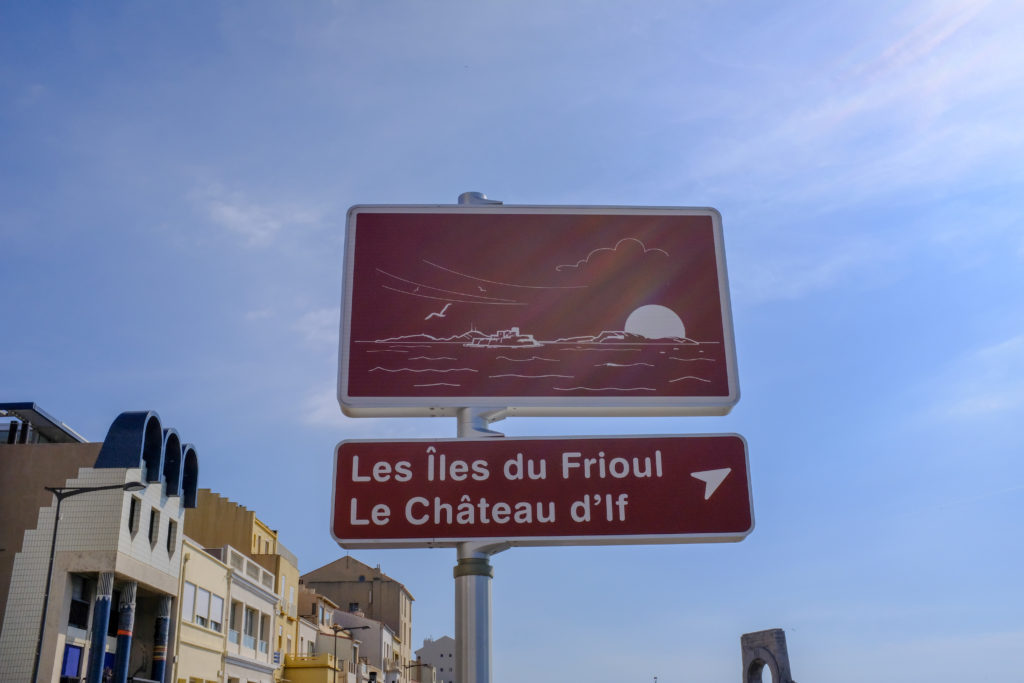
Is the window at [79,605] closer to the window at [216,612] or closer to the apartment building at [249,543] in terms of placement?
the window at [216,612]

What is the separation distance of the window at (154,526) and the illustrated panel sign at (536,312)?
33052mm

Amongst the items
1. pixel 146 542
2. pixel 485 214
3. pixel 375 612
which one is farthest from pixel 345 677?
pixel 485 214

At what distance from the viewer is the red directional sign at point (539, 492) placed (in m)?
5.52

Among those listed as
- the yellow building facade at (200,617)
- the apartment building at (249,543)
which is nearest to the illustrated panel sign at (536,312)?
the yellow building facade at (200,617)

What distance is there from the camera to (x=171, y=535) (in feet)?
125

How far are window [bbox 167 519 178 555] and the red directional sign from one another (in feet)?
115

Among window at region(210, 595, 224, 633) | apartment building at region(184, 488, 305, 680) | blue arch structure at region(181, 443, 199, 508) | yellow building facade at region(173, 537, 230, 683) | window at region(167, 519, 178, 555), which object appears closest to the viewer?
window at region(167, 519, 178, 555)

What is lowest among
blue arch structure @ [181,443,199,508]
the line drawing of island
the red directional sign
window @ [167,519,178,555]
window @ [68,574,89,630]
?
the red directional sign

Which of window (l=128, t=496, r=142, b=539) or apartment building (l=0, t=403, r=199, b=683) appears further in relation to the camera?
window (l=128, t=496, r=142, b=539)

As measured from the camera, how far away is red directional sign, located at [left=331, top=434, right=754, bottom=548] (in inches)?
217

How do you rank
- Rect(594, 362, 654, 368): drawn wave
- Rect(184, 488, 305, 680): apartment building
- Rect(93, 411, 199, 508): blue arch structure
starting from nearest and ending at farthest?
Rect(594, 362, 654, 368): drawn wave → Rect(93, 411, 199, 508): blue arch structure → Rect(184, 488, 305, 680): apartment building

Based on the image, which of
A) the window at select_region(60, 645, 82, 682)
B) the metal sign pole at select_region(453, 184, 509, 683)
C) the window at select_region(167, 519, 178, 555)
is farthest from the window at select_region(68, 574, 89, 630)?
the metal sign pole at select_region(453, 184, 509, 683)

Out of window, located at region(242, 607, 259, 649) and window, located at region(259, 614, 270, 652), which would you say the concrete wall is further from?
window, located at region(259, 614, 270, 652)

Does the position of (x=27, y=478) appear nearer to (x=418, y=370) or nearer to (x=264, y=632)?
(x=264, y=632)
